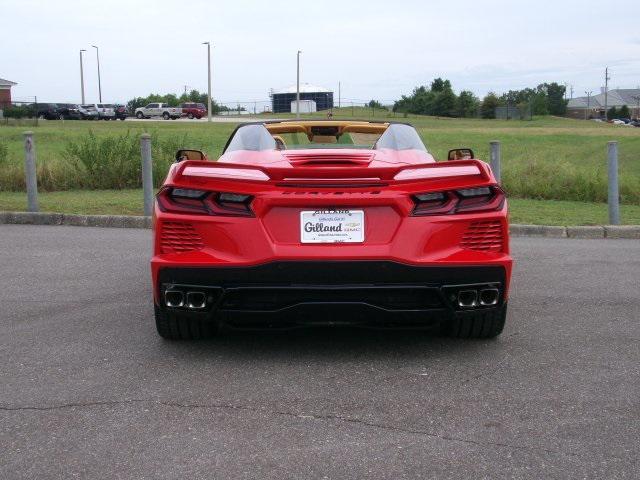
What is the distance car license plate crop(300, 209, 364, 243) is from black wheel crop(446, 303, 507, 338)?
85 centimetres

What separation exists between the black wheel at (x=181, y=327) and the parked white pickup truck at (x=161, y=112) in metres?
74.0

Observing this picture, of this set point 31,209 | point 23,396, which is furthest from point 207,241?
point 31,209

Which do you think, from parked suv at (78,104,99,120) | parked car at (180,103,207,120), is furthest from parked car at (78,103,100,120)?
parked car at (180,103,207,120)

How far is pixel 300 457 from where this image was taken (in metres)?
3.22

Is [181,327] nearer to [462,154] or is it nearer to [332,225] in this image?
[332,225]

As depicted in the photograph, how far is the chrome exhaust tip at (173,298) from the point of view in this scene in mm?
4488

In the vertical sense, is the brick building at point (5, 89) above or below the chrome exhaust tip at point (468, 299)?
above

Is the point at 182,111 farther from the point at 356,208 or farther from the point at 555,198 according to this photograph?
the point at 356,208

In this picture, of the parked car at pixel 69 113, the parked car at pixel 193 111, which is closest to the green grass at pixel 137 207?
the parked car at pixel 69 113

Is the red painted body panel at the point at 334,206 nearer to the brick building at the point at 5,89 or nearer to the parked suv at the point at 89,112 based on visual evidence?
the parked suv at the point at 89,112

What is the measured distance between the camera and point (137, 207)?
468 inches

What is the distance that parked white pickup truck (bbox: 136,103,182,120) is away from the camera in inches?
3027

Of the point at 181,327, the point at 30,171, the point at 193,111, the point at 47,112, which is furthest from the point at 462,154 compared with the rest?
the point at 193,111

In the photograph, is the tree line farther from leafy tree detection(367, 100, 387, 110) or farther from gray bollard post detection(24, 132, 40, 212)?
gray bollard post detection(24, 132, 40, 212)
